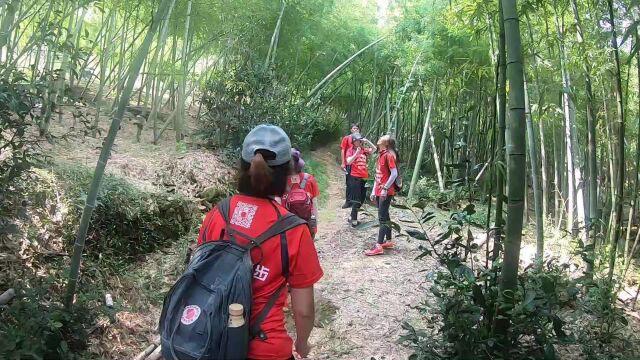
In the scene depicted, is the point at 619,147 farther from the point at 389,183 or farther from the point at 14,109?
the point at 14,109

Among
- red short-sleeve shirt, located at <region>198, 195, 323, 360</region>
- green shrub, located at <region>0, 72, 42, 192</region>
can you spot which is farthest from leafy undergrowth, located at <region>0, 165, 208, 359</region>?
red short-sleeve shirt, located at <region>198, 195, 323, 360</region>

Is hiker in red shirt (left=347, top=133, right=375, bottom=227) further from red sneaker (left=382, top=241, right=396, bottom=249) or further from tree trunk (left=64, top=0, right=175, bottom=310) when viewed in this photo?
tree trunk (left=64, top=0, right=175, bottom=310)

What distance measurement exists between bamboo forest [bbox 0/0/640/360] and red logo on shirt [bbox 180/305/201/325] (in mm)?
19

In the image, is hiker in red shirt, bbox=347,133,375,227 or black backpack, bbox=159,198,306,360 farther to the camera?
hiker in red shirt, bbox=347,133,375,227

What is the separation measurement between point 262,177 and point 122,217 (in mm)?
A: 3019

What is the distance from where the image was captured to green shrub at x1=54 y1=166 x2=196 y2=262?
11.6 ft

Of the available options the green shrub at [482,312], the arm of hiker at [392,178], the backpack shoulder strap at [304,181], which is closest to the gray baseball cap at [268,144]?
the green shrub at [482,312]

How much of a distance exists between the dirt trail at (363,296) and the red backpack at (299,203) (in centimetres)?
84

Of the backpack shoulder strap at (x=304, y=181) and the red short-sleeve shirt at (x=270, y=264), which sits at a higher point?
the backpack shoulder strap at (x=304, y=181)

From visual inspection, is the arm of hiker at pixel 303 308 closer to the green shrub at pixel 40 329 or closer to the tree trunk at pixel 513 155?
the tree trunk at pixel 513 155

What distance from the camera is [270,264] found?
1230 millimetres

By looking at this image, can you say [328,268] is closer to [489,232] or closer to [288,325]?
[288,325]

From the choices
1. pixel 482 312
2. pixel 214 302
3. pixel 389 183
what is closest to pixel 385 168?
pixel 389 183

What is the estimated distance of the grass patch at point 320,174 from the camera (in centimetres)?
818
